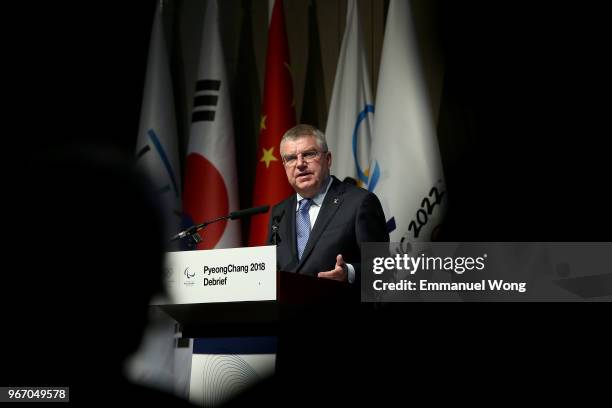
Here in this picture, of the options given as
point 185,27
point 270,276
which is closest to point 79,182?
point 270,276

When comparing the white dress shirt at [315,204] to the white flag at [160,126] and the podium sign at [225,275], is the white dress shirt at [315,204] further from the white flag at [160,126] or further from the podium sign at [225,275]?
the white flag at [160,126]

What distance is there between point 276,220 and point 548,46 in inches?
99.6

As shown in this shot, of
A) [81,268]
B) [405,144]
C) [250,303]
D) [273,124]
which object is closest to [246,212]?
[250,303]

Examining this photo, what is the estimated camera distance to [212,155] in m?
5.49

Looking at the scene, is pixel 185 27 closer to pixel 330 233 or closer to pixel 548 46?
pixel 548 46

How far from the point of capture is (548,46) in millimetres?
4742

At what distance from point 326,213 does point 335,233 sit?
13 centimetres

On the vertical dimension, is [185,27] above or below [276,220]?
above

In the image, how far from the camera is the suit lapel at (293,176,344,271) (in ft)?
10.9

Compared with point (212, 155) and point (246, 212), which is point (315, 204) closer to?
point (246, 212)

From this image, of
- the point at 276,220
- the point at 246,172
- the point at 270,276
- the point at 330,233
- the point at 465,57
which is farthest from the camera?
the point at 246,172

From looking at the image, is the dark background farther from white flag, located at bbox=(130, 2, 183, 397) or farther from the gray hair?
the gray hair

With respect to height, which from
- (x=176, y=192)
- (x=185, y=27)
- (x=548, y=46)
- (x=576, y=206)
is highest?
(x=185, y=27)

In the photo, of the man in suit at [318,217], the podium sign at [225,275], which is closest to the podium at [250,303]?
the podium sign at [225,275]
